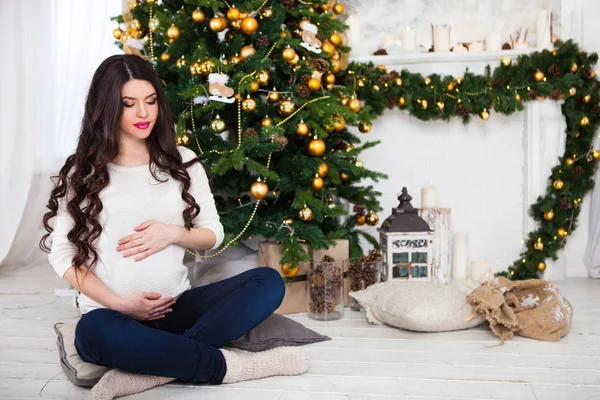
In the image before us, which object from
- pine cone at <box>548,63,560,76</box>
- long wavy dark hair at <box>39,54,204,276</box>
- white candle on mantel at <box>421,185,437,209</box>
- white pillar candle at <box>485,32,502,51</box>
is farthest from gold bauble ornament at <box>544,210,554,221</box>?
long wavy dark hair at <box>39,54,204,276</box>

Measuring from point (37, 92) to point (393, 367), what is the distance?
263cm

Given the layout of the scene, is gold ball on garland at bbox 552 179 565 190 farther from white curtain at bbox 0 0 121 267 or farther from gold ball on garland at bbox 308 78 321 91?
white curtain at bbox 0 0 121 267

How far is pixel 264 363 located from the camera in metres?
1.78

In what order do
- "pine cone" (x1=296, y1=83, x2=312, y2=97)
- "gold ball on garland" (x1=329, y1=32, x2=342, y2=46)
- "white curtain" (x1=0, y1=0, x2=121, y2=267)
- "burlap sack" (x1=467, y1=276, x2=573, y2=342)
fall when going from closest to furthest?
"burlap sack" (x1=467, y1=276, x2=573, y2=342) < "pine cone" (x1=296, y1=83, x2=312, y2=97) < "gold ball on garland" (x1=329, y1=32, x2=342, y2=46) < "white curtain" (x1=0, y1=0, x2=121, y2=267)

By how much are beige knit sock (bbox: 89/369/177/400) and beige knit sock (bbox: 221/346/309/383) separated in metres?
0.17

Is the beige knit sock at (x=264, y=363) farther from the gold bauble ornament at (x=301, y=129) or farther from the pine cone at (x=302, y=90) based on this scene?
the pine cone at (x=302, y=90)

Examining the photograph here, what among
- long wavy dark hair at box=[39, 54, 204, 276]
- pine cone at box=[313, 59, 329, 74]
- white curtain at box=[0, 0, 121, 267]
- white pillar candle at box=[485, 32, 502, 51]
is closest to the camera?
long wavy dark hair at box=[39, 54, 204, 276]

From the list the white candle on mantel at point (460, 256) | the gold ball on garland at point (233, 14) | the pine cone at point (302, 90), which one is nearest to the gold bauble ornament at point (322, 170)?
the pine cone at point (302, 90)

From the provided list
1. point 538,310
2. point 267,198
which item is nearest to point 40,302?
point 267,198

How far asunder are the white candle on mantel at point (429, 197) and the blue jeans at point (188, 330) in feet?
4.41

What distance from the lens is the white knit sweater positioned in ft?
5.70

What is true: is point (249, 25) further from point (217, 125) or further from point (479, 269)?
point (479, 269)

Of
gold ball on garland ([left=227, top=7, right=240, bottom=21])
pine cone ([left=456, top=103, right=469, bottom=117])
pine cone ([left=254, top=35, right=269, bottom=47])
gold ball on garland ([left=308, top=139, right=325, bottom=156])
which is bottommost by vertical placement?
gold ball on garland ([left=308, top=139, right=325, bottom=156])

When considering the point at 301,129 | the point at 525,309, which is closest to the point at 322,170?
the point at 301,129
